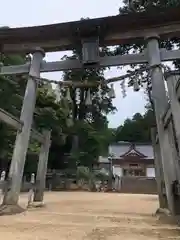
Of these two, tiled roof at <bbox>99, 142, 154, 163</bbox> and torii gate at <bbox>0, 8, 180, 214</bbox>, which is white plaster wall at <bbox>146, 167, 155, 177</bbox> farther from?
torii gate at <bbox>0, 8, 180, 214</bbox>

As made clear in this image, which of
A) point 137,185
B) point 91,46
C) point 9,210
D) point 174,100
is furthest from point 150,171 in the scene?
point 174,100

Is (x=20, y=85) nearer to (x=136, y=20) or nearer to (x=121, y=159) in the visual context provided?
(x=136, y=20)

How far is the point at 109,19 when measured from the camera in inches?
240

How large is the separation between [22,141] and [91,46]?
2.51 m

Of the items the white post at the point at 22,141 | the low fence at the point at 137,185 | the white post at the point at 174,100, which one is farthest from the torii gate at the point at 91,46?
the low fence at the point at 137,185

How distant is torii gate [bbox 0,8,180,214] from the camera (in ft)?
18.5

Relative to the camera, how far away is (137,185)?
74.1ft

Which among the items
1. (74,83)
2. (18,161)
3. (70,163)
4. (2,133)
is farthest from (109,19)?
(70,163)

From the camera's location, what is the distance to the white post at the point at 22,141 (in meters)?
5.45

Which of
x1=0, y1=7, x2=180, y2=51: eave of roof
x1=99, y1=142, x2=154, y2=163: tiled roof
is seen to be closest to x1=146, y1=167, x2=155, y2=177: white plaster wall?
x1=99, y1=142, x2=154, y2=163: tiled roof

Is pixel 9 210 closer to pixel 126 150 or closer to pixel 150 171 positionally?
pixel 150 171

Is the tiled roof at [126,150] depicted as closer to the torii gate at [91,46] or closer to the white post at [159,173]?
the white post at [159,173]

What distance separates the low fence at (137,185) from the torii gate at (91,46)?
16.7 metres

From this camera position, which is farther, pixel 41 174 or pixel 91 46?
pixel 41 174
